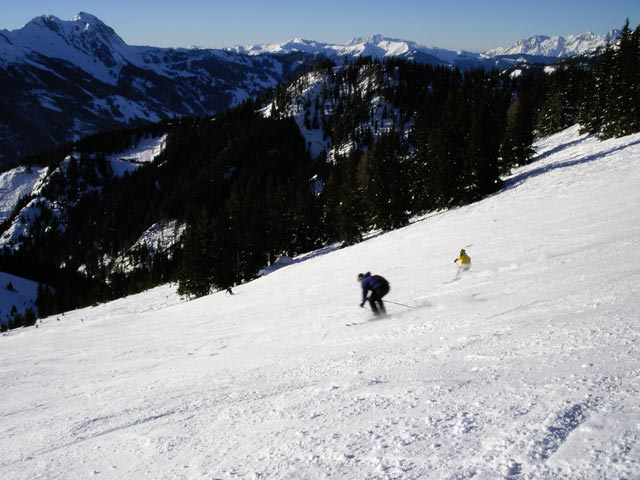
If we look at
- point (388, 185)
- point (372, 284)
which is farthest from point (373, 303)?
point (388, 185)

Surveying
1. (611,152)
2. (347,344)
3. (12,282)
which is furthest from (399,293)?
(12,282)

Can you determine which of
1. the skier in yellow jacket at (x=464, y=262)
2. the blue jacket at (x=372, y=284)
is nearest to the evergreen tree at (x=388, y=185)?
the skier in yellow jacket at (x=464, y=262)

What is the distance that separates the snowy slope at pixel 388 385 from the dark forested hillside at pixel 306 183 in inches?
1033

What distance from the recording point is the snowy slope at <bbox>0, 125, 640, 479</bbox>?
198 inches

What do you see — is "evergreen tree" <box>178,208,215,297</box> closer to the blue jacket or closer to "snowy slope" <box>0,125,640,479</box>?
"snowy slope" <box>0,125,640,479</box>

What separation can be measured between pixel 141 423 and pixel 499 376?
6453mm

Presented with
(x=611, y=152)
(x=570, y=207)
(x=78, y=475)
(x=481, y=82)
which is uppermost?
(x=481, y=82)

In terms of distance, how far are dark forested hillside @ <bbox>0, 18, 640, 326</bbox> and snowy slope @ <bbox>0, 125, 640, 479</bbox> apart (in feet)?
86.1

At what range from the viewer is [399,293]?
16.0 meters

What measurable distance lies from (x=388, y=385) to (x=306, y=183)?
314 feet

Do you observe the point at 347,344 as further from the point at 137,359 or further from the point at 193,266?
the point at 193,266

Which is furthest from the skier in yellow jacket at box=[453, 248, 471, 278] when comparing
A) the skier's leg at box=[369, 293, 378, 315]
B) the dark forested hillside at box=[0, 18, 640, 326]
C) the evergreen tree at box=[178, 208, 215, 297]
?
the evergreen tree at box=[178, 208, 215, 297]

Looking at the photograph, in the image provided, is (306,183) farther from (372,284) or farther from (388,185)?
(372,284)

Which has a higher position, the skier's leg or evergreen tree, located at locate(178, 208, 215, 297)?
evergreen tree, located at locate(178, 208, 215, 297)
